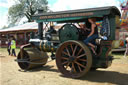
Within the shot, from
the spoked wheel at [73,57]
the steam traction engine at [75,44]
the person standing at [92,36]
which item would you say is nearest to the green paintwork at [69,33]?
the steam traction engine at [75,44]

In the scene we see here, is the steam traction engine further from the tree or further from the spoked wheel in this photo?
the tree

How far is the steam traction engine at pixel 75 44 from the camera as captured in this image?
4355 mm

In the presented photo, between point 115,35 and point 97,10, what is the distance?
0.93m

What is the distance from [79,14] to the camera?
464 cm

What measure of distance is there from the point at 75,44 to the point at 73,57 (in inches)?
16.4

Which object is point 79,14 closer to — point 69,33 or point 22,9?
point 69,33

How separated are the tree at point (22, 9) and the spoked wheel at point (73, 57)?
38730 mm

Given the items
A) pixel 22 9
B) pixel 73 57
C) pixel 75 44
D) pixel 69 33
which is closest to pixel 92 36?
pixel 75 44

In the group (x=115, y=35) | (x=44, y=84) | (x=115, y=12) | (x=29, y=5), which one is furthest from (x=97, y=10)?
(x=29, y=5)

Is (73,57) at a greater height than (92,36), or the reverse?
(92,36)

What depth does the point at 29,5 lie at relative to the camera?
140 ft

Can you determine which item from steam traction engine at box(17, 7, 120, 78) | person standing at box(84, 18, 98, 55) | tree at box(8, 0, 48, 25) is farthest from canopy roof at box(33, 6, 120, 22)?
tree at box(8, 0, 48, 25)

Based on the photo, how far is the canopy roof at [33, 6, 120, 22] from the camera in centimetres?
427

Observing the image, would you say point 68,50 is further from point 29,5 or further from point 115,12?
point 29,5
